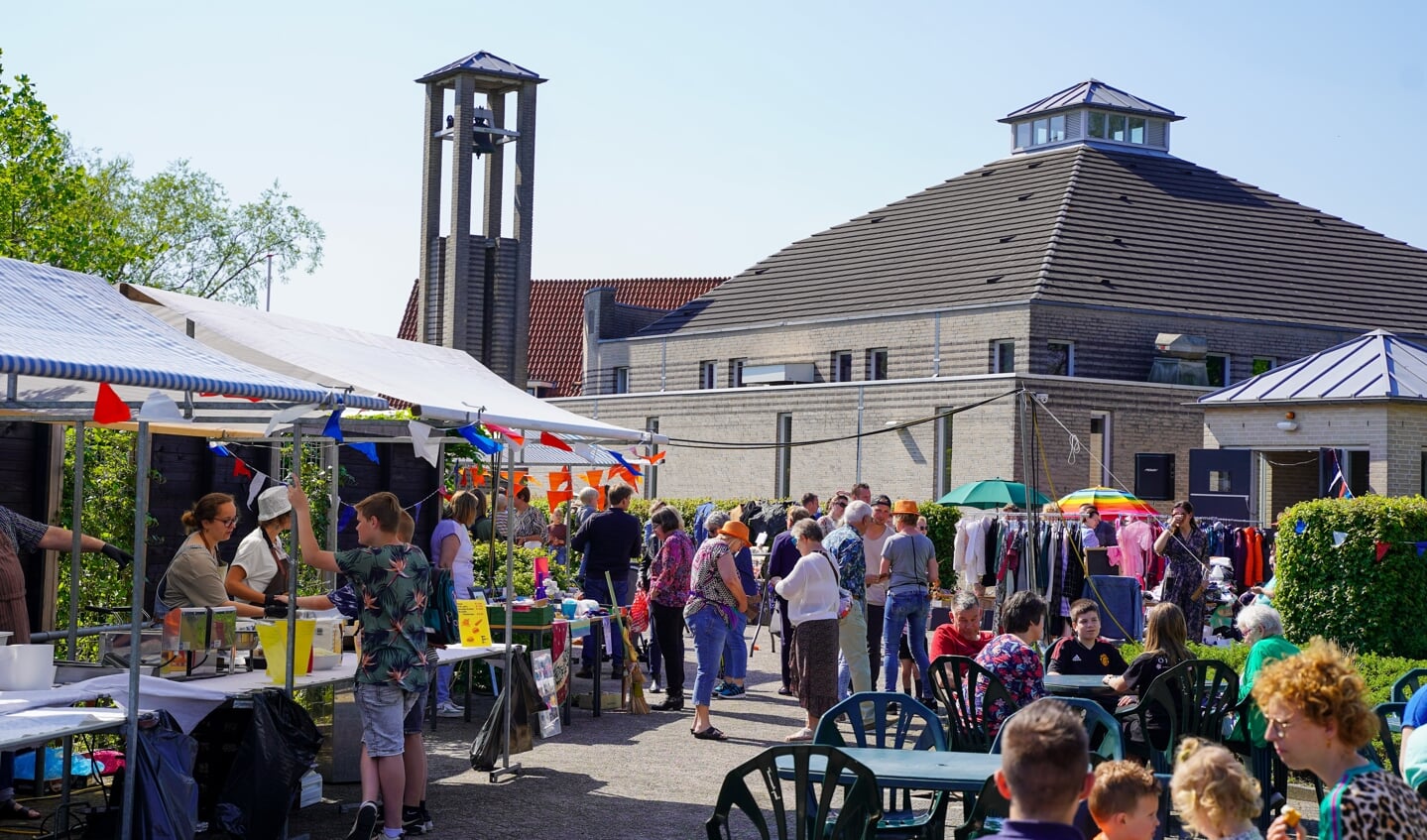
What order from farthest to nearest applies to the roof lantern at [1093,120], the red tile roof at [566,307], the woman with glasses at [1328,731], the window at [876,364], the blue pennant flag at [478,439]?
the red tile roof at [566,307] → the roof lantern at [1093,120] → the window at [876,364] → the blue pennant flag at [478,439] → the woman with glasses at [1328,731]

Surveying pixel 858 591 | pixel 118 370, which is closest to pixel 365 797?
pixel 118 370

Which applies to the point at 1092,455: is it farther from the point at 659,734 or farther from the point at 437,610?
the point at 437,610

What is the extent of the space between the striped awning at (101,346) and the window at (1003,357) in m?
36.9

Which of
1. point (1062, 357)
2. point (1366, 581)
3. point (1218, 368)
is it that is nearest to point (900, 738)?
point (1366, 581)

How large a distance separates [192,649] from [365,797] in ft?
4.19

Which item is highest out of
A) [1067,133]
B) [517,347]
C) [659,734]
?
[1067,133]

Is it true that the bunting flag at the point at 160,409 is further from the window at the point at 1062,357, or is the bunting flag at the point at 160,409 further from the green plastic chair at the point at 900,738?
the window at the point at 1062,357

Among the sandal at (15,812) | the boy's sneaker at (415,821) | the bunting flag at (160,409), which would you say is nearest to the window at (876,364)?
the boy's sneaker at (415,821)

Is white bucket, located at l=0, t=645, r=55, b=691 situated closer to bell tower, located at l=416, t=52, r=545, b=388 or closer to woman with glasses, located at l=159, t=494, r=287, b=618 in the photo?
woman with glasses, located at l=159, t=494, r=287, b=618

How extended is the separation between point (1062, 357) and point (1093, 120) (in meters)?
15.1

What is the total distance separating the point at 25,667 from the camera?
7785 millimetres

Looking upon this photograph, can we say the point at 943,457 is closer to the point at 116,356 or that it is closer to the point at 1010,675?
the point at 1010,675

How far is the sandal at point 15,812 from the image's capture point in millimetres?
8680

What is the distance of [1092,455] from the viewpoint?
40.8 meters
